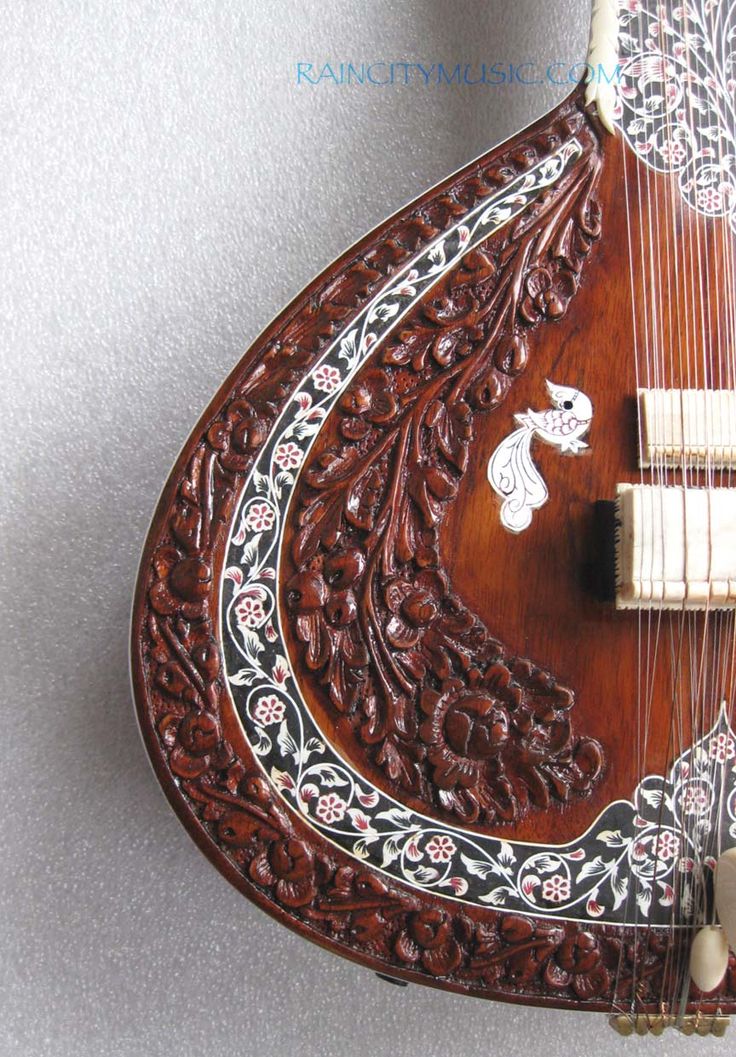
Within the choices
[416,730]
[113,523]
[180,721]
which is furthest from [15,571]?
[416,730]

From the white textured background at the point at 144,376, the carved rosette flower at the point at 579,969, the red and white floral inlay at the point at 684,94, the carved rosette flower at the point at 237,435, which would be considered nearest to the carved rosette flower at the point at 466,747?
the carved rosette flower at the point at 579,969

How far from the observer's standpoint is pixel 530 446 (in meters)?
0.65

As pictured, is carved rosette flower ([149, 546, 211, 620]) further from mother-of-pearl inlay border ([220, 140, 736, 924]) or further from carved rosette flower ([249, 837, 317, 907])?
carved rosette flower ([249, 837, 317, 907])

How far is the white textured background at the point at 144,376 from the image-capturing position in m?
0.77

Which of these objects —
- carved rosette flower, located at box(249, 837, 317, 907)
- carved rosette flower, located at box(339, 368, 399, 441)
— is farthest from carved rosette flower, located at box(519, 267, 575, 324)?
carved rosette flower, located at box(249, 837, 317, 907)

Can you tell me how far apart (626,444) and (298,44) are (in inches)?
23.0

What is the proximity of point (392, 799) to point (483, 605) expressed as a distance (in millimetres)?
157

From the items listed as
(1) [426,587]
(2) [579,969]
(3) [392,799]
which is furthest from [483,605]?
(2) [579,969]

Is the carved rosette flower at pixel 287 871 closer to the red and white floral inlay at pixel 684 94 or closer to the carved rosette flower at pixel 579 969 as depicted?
the carved rosette flower at pixel 579 969

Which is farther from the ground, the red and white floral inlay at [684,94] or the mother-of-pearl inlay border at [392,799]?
the red and white floral inlay at [684,94]

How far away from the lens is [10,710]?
2.54 ft

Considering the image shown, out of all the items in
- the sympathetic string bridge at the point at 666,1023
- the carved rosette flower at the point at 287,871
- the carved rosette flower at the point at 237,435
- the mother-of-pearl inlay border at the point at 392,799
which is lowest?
the sympathetic string bridge at the point at 666,1023

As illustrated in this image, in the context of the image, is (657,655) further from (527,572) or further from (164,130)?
(164,130)

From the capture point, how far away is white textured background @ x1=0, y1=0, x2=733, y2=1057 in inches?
30.5
